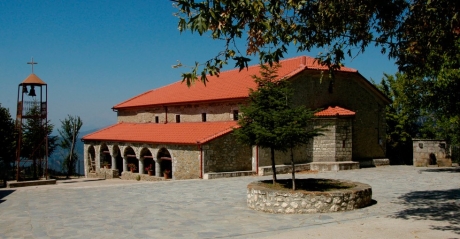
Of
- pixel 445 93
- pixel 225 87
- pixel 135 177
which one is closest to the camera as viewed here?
pixel 445 93

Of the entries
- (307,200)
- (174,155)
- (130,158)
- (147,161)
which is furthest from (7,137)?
(307,200)

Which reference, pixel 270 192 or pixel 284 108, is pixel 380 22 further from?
pixel 270 192

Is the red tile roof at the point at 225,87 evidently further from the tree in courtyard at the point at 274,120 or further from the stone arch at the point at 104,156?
the tree in courtyard at the point at 274,120

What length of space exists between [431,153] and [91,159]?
24731 mm

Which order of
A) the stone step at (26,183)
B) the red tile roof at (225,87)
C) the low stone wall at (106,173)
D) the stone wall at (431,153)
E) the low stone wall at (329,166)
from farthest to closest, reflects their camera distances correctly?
the low stone wall at (106,173), the stone wall at (431,153), the red tile roof at (225,87), the low stone wall at (329,166), the stone step at (26,183)

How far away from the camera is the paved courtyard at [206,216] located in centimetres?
916

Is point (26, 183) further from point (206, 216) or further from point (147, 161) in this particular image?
point (206, 216)

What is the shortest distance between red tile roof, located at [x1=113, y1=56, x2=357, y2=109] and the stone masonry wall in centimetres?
294

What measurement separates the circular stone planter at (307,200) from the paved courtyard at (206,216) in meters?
0.29

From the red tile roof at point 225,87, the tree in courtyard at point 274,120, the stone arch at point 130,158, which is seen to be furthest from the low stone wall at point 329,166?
the stone arch at point 130,158

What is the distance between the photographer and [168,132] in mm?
25250

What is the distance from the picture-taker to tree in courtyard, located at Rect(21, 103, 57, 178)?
74.2 ft

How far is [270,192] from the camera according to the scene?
11.6m

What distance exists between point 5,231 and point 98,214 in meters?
2.51
